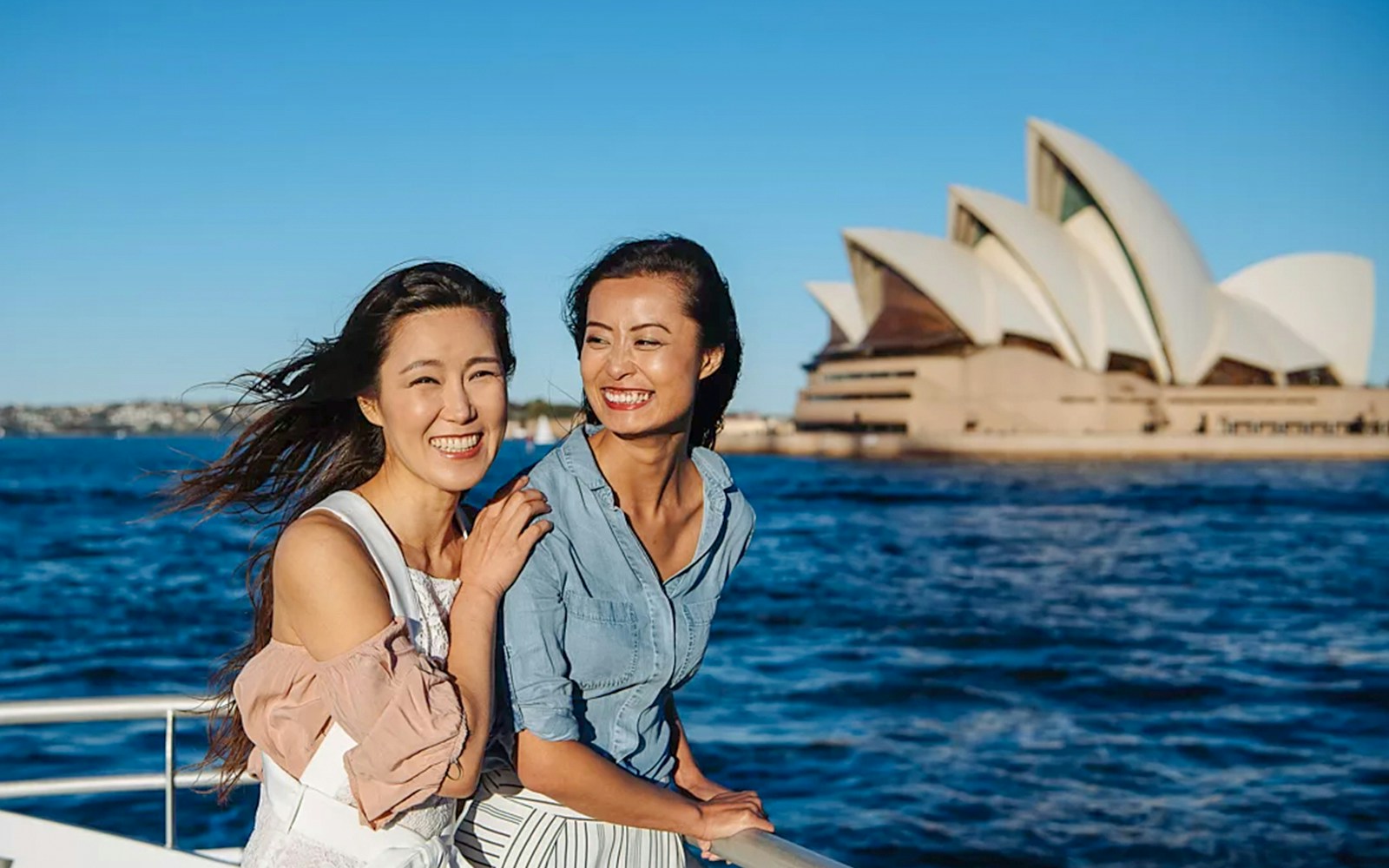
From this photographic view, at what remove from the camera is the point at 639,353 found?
1566 millimetres

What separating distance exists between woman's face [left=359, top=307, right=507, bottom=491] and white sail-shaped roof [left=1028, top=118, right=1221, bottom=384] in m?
41.2

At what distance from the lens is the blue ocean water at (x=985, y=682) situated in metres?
5.13

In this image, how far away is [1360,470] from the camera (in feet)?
126

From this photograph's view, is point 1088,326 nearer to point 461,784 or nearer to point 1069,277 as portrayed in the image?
point 1069,277

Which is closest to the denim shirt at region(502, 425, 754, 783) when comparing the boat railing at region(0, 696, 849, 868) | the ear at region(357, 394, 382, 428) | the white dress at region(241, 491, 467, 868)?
the white dress at region(241, 491, 467, 868)

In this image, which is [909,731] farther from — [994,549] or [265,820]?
[994,549]

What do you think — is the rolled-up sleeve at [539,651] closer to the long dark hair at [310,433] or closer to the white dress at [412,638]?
the white dress at [412,638]

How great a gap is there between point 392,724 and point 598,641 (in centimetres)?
26

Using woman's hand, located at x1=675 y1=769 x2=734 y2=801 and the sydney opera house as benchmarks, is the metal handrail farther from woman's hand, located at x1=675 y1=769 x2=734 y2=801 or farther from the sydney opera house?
the sydney opera house

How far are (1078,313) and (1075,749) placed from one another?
3700 cm

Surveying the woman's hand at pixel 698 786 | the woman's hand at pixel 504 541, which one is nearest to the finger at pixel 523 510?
the woman's hand at pixel 504 541

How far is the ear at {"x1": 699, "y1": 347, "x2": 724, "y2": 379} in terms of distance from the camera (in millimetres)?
1665

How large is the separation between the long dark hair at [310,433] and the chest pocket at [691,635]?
403 mm

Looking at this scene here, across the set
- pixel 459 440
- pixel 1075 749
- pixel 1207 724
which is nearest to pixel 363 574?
pixel 459 440
